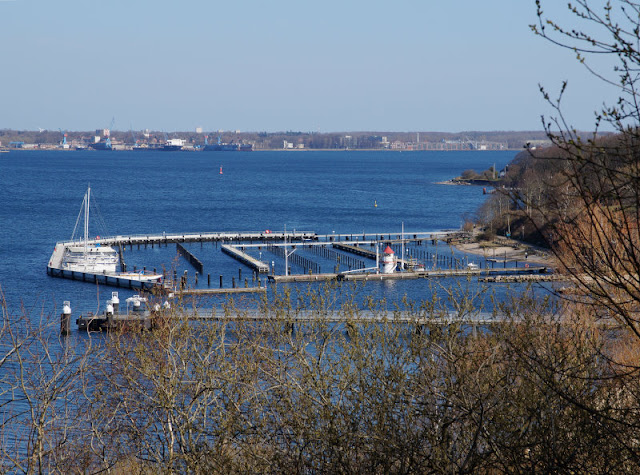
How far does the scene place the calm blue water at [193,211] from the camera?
1237 inches

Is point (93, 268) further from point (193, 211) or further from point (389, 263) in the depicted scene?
point (193, 211)

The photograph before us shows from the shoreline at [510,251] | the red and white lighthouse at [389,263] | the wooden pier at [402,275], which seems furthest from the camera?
the shoreline at [510,251]

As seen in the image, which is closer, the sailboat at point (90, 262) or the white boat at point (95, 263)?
the white boat at point (95, 263)

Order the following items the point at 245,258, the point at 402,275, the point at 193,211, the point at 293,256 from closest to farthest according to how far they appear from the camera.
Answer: the point at 402,275, the point at 245,258, the point at 293,256, the point at 193,211

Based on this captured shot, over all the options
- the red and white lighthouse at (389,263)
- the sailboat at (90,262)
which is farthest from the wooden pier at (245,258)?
the sailboat at (90,262)

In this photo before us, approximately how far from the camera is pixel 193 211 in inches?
2425

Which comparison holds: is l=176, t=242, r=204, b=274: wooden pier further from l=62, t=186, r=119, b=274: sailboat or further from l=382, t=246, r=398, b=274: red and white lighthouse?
l=382, t=246, r=398, b=274: red and white lighthouse

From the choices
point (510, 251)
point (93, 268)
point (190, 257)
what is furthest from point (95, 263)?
point (510, 251)

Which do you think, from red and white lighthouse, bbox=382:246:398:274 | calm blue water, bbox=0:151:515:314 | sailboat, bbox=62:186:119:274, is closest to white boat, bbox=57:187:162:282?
sailboat, bbox=62:186:119:274

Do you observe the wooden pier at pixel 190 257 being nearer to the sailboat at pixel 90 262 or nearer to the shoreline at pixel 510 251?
the sailboat at pixel 90 262

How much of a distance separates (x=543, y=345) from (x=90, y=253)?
29.2 meters

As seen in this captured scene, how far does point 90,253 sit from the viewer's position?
3497cm

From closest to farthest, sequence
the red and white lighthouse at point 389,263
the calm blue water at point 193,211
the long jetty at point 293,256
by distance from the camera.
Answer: the calm blue water at point 193,211 → the long jetty at point 293,256 → the red and white lighthouse at point 389,263

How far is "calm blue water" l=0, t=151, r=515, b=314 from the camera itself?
3142cm
